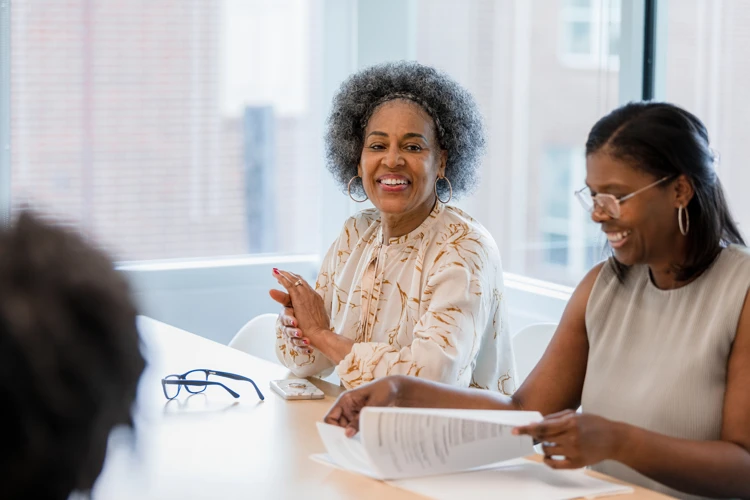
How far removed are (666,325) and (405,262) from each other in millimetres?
870

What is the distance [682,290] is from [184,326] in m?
2.89

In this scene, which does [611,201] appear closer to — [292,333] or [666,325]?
[666,325]

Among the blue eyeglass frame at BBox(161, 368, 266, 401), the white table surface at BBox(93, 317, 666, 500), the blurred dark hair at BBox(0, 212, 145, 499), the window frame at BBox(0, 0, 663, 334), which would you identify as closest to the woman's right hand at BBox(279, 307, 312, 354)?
the white table surface at BBox(93, 317, 666, 500)

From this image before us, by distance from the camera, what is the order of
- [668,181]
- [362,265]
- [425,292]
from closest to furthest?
[668,181] < [425,292] < [362,265]

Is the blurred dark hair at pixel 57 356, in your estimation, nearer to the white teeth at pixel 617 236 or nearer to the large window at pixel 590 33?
the white teeth at pixel 617 236

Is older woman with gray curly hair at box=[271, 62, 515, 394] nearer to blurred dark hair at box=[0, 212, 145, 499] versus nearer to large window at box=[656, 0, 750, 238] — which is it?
large window at box=[656, 0, 750, 238]

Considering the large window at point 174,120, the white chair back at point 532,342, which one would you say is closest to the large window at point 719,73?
the white chair back at point 532,342

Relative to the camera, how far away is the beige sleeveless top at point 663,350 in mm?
1746

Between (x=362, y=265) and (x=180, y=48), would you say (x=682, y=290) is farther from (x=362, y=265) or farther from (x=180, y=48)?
(x=180, y=48)

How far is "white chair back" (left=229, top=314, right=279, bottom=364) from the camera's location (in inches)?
119

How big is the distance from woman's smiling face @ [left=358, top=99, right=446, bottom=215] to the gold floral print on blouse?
0.30ft

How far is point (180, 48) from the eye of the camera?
4.30 meters

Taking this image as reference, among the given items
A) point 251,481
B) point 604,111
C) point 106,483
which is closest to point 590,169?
point 251,481

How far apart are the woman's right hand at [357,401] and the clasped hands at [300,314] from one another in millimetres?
622
